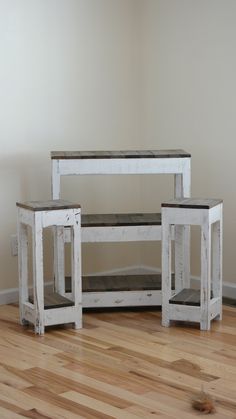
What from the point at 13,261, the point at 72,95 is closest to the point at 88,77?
the point at 72,95

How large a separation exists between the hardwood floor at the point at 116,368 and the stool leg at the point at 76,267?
107mm

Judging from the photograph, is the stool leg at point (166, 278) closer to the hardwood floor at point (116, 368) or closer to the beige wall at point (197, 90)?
the hardwood floor at point (116, 368)

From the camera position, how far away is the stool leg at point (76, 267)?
370 cm

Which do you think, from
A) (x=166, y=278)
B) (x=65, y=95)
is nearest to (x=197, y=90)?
(x=65, y=95)

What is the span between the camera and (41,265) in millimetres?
3637

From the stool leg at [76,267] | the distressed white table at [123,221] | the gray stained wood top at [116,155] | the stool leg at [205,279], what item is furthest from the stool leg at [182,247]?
the stool leg at [76,267]

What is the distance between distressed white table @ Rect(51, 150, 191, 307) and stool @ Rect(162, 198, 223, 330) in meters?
0.22

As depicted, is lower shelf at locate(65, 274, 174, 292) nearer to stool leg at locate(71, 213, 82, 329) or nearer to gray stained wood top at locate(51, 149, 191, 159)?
stool leg at locate(71, 213, 82, 329)

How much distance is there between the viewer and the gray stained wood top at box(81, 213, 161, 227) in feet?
12.8

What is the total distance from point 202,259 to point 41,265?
756 millimetres

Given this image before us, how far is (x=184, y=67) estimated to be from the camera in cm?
445

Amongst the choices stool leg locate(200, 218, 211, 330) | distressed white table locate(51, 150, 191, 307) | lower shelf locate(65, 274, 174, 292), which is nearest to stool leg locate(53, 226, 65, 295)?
distressed white table locate(51, 150, 191, 307)

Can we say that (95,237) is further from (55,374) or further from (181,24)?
(181,24)

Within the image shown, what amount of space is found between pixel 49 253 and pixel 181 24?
1.50 meters
